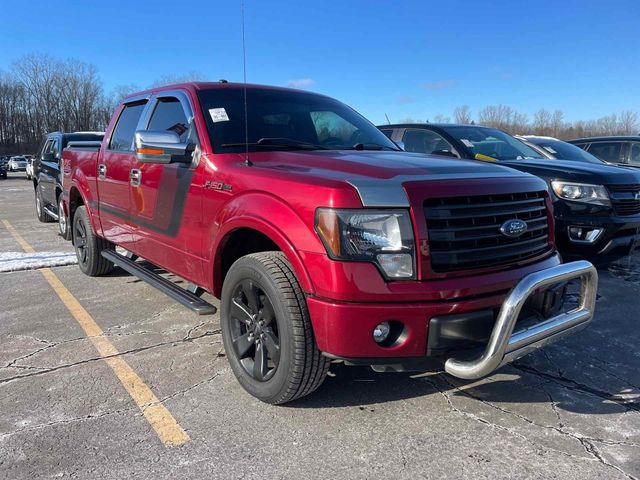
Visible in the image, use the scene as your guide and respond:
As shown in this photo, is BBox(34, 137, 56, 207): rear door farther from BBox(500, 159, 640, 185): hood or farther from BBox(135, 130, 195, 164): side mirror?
BBox(500, 159, 640, 185): hood

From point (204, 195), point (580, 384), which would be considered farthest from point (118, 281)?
point (580, 384)

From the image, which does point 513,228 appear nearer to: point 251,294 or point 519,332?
point 519,332

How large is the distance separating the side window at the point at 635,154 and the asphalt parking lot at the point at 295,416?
7.19m

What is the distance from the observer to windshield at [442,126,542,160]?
6596 mm

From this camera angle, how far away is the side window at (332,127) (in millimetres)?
4102

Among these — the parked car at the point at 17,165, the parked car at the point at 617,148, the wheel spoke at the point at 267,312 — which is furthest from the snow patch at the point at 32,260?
the parked car at the point at 17,165

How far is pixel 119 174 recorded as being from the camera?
15.9 feet

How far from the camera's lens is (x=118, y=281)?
19.9 feet

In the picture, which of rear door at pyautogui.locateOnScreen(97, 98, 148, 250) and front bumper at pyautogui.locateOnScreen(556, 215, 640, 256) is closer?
rear door at pyautogui.locateOnScreen(97, 98, 148, 250)

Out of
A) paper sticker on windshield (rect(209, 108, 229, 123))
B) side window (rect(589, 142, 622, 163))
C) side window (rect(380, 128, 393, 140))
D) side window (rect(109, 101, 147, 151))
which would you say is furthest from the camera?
side window (rect(589, 142, 622, 163))

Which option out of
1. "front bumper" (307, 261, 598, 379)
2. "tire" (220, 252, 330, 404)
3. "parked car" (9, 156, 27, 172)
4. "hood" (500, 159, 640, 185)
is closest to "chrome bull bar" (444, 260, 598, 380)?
"front bumper" (307, 261, 598, 379)

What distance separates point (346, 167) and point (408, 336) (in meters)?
1.03

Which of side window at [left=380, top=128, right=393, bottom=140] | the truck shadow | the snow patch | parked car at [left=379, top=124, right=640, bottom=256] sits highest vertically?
side window at [left=380, top=128, right=393, bottom=140]

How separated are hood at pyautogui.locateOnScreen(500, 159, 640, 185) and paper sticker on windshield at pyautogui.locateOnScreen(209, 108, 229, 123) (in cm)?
363
